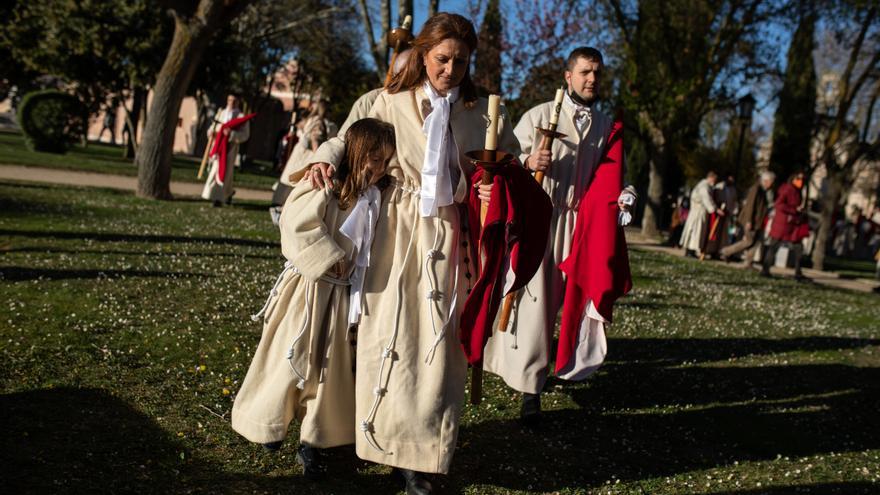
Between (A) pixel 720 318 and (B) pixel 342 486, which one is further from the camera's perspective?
(A) pixel 720 318

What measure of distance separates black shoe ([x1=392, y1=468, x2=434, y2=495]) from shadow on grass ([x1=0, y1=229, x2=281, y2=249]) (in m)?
7.49

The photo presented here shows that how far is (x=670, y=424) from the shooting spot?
5.65 meters

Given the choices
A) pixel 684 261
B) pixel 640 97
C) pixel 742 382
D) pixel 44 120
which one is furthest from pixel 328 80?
pixel 742 382

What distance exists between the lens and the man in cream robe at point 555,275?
5.22 m

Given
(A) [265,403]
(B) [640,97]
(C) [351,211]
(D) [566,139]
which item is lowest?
(A) [265,403]

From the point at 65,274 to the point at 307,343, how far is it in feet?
15.8

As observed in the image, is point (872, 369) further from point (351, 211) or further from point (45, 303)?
point (45, 303)

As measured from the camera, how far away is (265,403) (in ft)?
13.2

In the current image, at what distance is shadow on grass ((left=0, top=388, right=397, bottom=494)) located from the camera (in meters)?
3.65

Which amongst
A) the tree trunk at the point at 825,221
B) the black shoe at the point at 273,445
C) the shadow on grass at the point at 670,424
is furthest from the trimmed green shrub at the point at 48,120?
the black shoe at the point at 273,445

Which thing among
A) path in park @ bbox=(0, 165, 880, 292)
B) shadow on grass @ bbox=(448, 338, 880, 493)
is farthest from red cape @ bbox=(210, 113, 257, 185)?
shadow on grass @ bbox=(448, 338, 880, 493)

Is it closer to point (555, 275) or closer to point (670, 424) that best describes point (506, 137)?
point (555, 275)

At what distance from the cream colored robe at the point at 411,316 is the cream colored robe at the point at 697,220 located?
17627 millimetres

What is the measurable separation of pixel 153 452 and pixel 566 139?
317 cm
